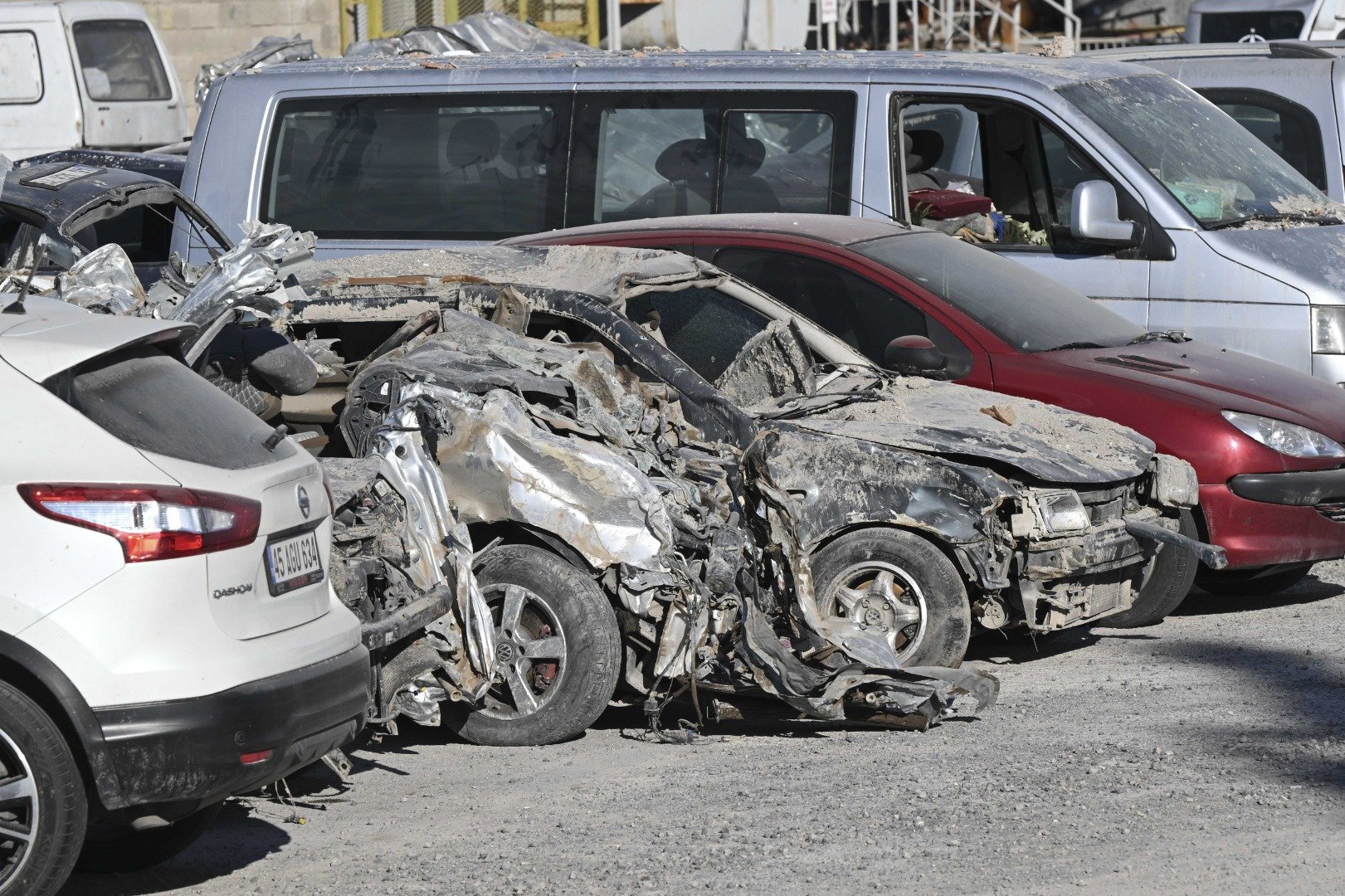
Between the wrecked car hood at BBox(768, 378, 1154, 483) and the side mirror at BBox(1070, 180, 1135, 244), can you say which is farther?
the side mirror at BBox(1070, 180, 1135, 244)

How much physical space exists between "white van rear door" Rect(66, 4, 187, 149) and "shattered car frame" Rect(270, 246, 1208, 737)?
10755mm

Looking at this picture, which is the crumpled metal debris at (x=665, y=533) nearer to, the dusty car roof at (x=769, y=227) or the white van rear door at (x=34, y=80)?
the dusty car roof at (x=769, y=227)

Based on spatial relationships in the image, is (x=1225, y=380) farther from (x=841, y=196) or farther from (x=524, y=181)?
(x=524, y=181)

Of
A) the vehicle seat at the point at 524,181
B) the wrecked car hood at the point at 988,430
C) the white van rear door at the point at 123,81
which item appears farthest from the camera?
the white van rear door at the point at 123,81

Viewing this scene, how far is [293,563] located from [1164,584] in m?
4.10

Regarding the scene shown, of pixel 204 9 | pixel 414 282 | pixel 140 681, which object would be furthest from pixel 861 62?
pixel 204 9

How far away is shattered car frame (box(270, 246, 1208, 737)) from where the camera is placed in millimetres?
5828

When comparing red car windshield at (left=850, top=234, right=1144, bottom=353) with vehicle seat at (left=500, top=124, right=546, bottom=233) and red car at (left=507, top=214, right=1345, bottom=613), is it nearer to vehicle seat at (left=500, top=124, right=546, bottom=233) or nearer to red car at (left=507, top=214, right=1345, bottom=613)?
red car at (left=507, top=214, right=1345, bottom=613)

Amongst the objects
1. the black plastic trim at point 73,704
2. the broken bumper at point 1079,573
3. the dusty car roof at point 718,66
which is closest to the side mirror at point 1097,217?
the dusty car roof at point 718,66

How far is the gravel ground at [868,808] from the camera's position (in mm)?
4496

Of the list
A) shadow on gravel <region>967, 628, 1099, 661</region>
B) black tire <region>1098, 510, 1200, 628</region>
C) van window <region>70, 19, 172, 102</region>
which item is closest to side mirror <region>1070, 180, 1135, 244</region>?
black tire <region>1098, 510, 1200, 628</region>

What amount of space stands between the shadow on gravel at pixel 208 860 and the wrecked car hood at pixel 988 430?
8.28ft

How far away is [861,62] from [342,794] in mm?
5288

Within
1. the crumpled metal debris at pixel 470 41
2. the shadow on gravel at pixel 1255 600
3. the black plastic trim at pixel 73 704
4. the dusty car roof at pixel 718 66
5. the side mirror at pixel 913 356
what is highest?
the crumpled metal debris at pixel 470 41
